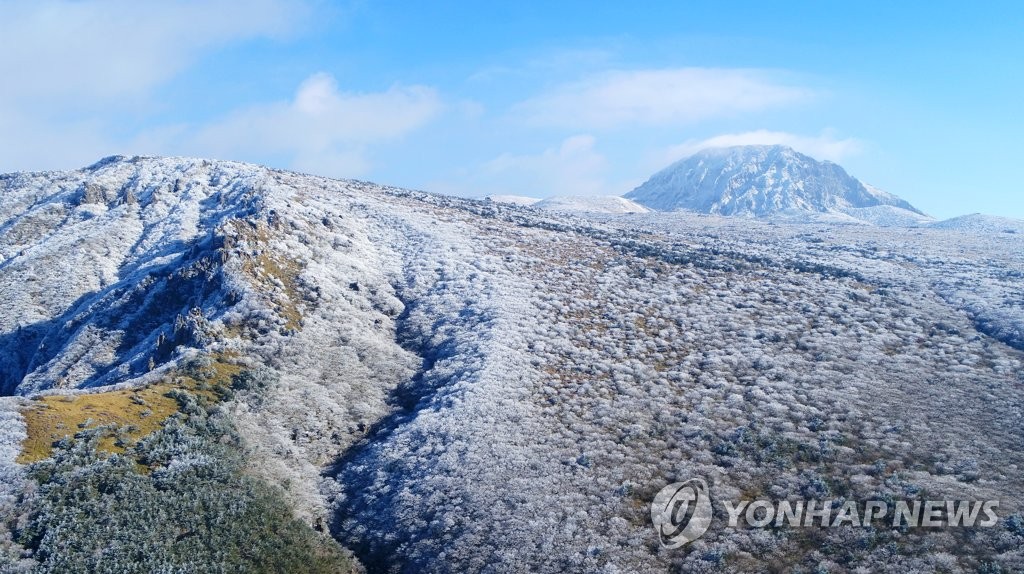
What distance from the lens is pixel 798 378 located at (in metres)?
40.3

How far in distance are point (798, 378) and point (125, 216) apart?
83.1 m

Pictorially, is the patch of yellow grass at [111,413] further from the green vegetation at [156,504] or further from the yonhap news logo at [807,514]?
the yonhap news logo at [807,514]

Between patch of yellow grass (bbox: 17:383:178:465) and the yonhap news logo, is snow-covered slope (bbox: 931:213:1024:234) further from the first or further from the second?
patch of yellow grass (bbox: 17:383:178:465)

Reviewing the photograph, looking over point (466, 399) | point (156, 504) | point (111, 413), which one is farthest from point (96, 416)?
point (466, 399)

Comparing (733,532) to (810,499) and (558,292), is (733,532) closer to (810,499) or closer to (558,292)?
(810,499)

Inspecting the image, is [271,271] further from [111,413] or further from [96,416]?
[96,416]

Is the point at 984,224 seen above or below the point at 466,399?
above

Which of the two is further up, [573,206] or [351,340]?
[573,206]

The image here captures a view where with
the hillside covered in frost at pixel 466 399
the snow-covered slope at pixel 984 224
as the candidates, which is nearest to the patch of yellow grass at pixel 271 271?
the hillside covered in frost at pixel 466 399

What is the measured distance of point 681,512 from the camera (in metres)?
27.7

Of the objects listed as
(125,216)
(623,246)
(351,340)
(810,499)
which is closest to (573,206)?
(623,246)

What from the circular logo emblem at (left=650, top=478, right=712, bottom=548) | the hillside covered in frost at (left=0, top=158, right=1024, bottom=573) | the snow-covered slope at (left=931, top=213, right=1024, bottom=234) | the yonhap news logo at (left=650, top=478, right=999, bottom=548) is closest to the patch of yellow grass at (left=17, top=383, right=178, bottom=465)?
the hillside covered in frost at (left=0, top=158, right=1024, bottom=573)

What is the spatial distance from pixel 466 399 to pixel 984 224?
15338 centimetres

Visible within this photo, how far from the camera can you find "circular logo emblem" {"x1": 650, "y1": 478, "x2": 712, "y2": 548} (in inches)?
1035
